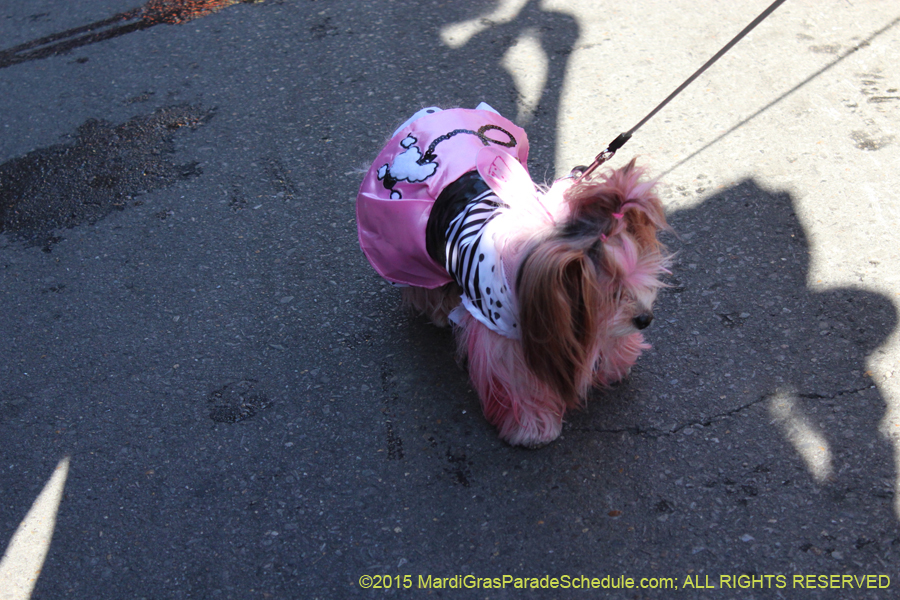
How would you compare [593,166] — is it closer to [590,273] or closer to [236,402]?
[590,273]

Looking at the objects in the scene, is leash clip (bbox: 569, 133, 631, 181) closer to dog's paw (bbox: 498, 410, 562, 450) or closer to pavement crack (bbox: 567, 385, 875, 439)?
dog's paw (bbox: 498, 410, 562, 450)

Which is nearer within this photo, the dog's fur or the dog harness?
the dog's fur

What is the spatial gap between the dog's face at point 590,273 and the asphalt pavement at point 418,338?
58cm

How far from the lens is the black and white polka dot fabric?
1.95 m

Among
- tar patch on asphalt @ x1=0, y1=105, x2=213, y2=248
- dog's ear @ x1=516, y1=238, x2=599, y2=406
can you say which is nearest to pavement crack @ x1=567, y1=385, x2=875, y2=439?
dog's ear @ x1=516, y1=238, x2=599, y2=406

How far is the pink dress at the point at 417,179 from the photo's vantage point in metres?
2.34

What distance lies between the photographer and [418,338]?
9.22 ft

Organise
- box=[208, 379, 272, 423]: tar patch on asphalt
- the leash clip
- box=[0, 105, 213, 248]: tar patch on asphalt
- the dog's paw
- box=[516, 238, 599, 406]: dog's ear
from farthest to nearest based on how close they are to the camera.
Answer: box=[0, 105, 213, 248]: tar patch on asphalt
box=[208, 379, 272, 423]: tar patch on asphalt
the dog's paw
the leash clip
box=[516, 238, 599, 406]: dog's ear

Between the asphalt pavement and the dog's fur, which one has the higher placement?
the dog's fur

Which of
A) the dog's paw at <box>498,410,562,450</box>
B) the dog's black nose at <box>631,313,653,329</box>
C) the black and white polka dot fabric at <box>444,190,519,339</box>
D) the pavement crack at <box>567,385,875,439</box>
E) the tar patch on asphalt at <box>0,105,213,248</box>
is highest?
the black and white polka dot fabric at <box>444,190,519,339</box>

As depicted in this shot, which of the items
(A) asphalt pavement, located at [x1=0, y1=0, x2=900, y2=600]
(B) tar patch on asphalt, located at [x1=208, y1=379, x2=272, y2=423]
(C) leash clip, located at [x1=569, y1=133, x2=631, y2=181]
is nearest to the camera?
(C) leash clip, located at [x1=569, y1=133, x2=631, y2=181]

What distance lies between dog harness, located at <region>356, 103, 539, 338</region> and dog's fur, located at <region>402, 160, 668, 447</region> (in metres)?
0.11

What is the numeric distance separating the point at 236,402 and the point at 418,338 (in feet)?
2.55

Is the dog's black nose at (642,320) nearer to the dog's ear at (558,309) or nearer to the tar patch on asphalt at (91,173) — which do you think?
the dog's ear at (558,309)
